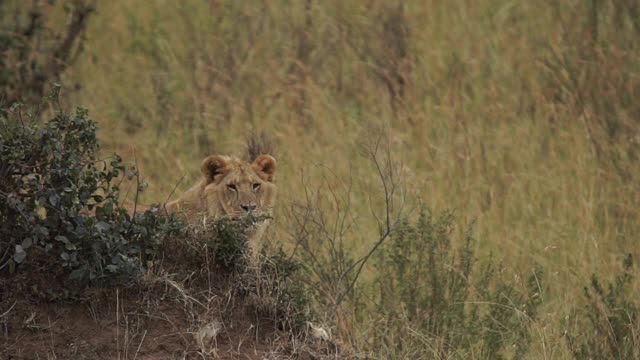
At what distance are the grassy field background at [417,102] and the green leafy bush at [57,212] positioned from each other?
2498mm

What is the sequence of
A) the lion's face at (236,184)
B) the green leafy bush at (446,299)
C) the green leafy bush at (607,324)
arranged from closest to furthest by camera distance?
1. the green leafy bush at (607,324)
2. the green leafy bush at (446,299)
3. the lion's face at (236,184)

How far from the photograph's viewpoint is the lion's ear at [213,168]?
21.6ft

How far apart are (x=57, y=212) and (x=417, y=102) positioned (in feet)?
17.6

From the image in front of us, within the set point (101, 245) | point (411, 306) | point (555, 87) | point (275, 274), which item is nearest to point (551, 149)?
point (555, 87)

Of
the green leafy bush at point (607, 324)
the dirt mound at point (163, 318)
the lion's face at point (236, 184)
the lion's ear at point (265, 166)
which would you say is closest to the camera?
the dirt mound at point (163, 318)

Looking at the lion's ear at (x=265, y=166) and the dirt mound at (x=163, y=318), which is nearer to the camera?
the dirt mound at (x=163, y=318)

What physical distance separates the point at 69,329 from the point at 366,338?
1720 mm

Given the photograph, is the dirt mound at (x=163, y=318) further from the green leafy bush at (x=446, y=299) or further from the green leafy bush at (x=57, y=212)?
the green leafy bush at (x=446, y=299)

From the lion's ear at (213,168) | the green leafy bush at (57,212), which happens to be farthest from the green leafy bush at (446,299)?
the green leafy bush at (57,212)

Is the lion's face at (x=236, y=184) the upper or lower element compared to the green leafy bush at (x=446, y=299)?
upper

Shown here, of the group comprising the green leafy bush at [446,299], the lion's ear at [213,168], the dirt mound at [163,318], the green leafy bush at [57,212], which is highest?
the green leafy bush at [57,212]

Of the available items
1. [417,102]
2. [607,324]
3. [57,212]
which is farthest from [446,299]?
[417,102]

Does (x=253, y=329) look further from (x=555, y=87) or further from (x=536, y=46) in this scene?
(x=536, y=46)

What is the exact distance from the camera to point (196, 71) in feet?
34.3
